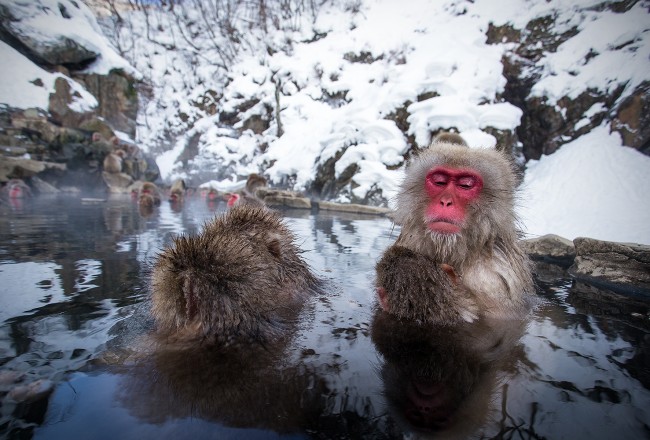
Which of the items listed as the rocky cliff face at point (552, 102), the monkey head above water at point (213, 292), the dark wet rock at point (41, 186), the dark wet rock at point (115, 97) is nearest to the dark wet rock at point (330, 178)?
the rocky cliff face at point (552, 102)

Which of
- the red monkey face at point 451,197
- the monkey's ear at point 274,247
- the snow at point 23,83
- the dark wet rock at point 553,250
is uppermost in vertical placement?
the snow at point 23,83

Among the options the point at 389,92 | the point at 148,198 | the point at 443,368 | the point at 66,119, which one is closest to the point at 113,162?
the point at 66,119

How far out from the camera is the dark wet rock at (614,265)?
8.51ft

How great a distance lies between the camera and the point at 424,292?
5.66ft

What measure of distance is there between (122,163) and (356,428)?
17.4 metres

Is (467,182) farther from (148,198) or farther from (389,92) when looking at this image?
(389,92)

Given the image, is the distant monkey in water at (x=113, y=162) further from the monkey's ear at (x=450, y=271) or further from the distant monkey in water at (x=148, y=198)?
the monkey's ear at (x=450, y=271)

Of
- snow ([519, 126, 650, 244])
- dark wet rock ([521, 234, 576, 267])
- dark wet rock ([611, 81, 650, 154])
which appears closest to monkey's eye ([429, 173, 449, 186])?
dark wet rock ([521, 234, 576, 267])

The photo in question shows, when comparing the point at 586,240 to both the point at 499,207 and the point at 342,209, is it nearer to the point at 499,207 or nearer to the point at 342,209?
the point at 499,207

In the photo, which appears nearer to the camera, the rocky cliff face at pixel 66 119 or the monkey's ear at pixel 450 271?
the monkey's ear at pixel 450 271

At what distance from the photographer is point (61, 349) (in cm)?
132

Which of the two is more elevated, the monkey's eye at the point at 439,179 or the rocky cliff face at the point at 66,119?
the rocky cliff face at the point at 66,119

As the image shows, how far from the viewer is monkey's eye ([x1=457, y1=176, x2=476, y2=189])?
183 centimetres

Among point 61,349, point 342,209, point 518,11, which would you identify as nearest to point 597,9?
point 518,11
